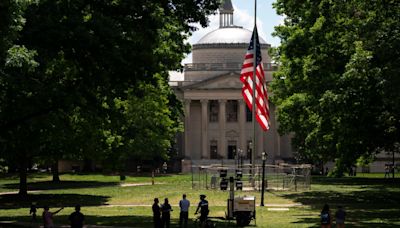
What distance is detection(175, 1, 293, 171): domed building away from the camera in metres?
115

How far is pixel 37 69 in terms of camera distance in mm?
28266

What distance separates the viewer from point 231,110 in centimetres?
12056

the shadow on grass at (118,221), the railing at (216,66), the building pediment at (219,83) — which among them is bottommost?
the shadow on grass at (118,221)

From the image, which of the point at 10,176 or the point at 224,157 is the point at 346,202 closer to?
the point at 10,176

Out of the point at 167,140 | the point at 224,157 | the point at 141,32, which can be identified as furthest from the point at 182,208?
the point at 224,157

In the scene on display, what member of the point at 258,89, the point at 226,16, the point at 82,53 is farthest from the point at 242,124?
the point at 82,53

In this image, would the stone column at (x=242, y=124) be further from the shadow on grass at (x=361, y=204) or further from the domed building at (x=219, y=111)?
the shadow on grass at (x=361, y=204)

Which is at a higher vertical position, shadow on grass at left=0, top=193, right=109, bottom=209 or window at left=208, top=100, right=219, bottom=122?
window at left=208, top=100, right=219, bottom=122

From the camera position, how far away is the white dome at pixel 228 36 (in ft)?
403

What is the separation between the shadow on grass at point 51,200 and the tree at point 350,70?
533 inches

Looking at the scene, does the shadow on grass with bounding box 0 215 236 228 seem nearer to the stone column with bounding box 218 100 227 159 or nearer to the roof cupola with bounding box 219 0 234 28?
the stone column with bounding box 218 100 227 159

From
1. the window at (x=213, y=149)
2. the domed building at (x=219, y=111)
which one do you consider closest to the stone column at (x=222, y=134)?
the domed building at (x=219, y=111)

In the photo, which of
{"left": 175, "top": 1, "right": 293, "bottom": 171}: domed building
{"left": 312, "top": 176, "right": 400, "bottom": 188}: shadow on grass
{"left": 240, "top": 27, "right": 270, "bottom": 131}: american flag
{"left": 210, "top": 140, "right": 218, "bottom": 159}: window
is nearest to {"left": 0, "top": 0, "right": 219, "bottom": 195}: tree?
{"left": 240, "top": 27, "right": 270, "bottom": 131}: american flag

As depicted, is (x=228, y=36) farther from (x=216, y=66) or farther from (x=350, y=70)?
(x=350, y=70)
